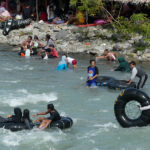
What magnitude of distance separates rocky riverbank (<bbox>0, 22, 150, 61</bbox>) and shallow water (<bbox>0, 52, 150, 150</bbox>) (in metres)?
1.18

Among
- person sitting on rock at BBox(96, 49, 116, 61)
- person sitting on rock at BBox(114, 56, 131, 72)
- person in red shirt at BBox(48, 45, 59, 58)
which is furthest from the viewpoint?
person in red shirt at BBox(48, 45, 59, 58)

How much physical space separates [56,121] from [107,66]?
8.29 meters

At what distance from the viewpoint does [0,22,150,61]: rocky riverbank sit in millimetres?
20797

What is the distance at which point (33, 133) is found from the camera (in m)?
10.8

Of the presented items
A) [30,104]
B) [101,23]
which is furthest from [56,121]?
[101,23]

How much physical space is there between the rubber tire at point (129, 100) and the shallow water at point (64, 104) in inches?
8.2

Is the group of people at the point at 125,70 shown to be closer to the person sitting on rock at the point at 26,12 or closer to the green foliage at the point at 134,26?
the green foliage at the point at 134,26

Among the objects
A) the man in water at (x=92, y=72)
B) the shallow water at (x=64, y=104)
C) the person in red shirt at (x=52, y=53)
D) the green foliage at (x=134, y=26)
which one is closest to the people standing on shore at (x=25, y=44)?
the shallow water at (x=64, y=104)

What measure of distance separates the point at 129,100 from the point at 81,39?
38.3ft

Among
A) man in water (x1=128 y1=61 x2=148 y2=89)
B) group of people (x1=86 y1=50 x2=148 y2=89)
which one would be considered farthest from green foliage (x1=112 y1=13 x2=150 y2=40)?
man in water (x1=128 y1=61 x2=148 y2=89)

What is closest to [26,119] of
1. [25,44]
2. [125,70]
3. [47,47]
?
[125,70]

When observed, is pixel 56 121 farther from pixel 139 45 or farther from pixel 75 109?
pixel 139 45

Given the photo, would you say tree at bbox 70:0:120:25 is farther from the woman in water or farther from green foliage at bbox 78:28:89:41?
the woman in water

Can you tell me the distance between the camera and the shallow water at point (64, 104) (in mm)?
10617
